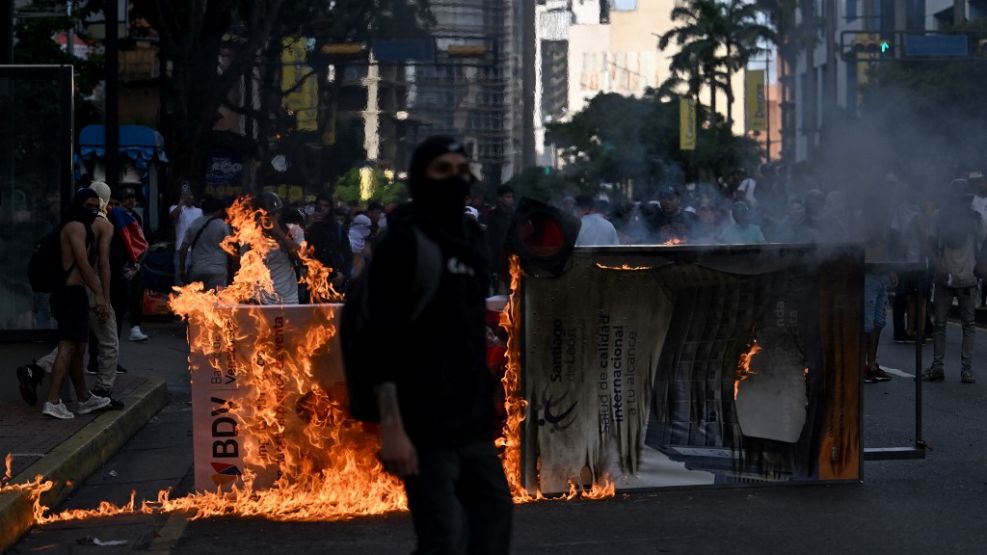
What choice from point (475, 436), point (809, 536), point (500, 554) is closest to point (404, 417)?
point (475, 436)

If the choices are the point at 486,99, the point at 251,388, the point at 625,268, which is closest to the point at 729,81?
the point at 625,268

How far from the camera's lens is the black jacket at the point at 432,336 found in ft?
13.7

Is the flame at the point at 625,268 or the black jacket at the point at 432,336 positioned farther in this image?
the flame at the point at 625,268

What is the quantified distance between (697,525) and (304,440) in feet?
6.27

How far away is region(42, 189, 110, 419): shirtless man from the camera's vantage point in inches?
395

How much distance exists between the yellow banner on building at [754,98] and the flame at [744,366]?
215ft

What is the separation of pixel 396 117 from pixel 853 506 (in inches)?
4914

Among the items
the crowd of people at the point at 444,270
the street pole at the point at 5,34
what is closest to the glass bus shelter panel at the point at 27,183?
the crowd of people at the point at 444,270

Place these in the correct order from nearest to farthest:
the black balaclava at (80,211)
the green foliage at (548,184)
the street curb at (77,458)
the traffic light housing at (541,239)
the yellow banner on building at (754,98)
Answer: the street curb at (77,458), the traffic light housing at (541,239), the black balaclava at (80,211), the yellow banner on building at (754,98), the green foliage at (548,184)

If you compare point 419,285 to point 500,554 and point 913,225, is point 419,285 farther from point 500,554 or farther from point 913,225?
point 913,225

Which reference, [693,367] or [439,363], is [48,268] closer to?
[693,367]

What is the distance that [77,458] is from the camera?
849 centimetres

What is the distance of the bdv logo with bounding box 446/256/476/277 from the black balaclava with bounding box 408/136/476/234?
0.30 ft

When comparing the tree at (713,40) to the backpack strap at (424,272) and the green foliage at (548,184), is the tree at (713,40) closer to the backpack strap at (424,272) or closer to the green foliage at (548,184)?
the green foliage at (548,184)
